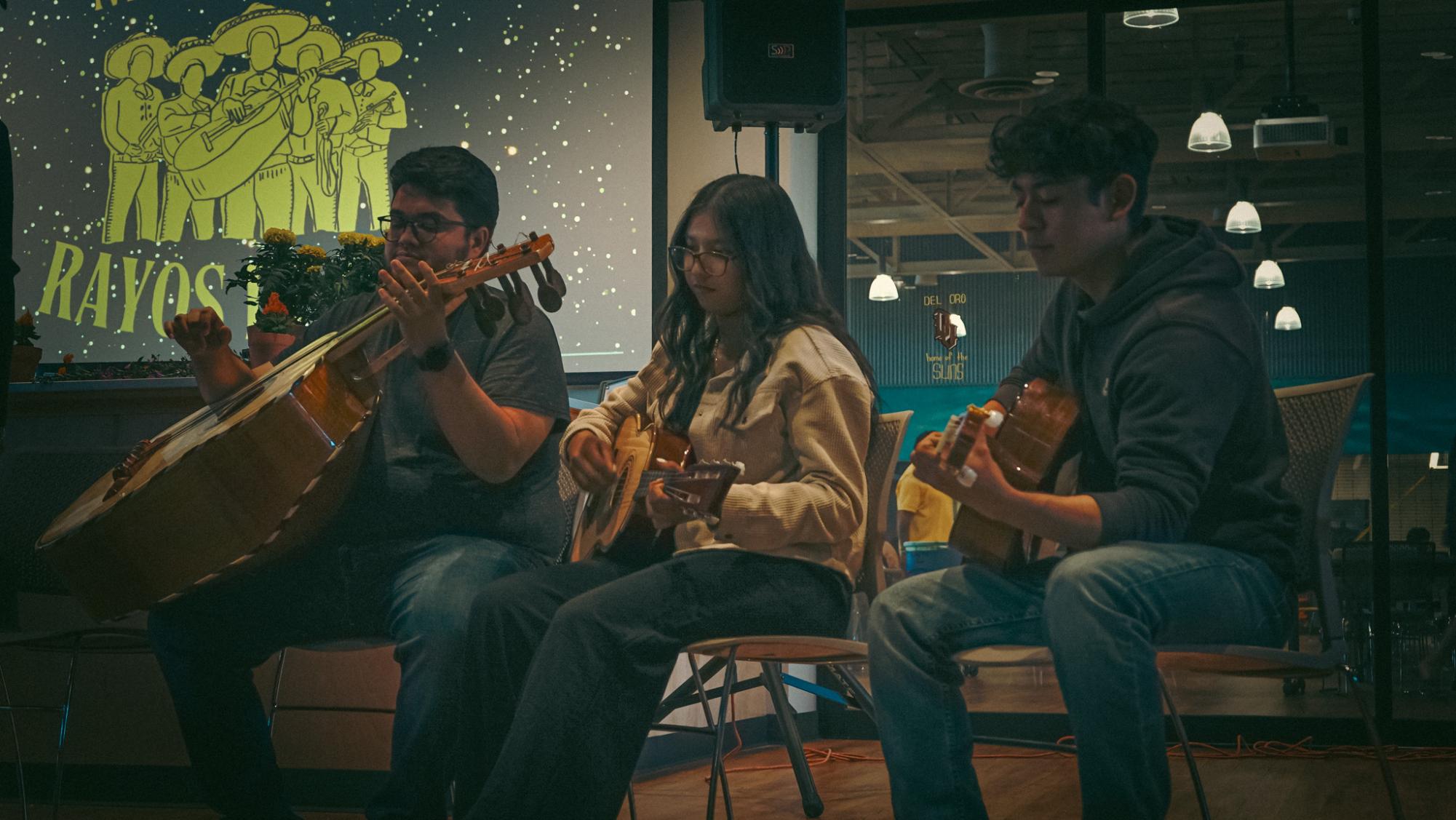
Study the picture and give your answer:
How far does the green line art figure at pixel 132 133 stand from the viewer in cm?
546

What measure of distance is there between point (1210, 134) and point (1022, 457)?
11.7 ft

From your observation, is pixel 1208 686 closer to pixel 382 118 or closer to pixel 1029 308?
pixel 1029 308

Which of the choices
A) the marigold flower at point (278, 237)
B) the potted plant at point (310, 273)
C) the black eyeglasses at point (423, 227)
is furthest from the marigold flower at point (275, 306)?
the black eyeglasses at point (423, 227)

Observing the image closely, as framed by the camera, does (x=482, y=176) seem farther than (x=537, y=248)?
Yes

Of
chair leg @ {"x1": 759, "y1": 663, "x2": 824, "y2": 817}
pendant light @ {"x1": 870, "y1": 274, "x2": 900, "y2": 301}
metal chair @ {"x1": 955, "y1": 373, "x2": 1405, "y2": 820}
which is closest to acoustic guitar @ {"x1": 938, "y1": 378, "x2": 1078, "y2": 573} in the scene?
metal chair @ {"x1": 955, "y1": 373, "x2": 1405, "y2": 820}

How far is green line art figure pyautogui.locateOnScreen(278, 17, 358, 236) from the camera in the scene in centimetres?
535

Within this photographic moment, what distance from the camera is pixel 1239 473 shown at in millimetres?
1939

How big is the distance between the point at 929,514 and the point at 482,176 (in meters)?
3.73

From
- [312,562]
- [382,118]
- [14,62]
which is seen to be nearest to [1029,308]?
[382,118]

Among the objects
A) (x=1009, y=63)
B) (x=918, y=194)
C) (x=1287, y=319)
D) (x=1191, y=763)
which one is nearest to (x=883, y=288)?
(x=918, y=194)

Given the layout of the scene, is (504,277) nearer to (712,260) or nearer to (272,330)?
(712,260)

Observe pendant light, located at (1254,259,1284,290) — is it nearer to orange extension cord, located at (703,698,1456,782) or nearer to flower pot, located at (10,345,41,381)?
orange extension cord, located at (703,698,1456,782)

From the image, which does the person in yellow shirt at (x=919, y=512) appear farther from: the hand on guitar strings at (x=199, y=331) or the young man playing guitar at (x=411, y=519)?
the hand on guitar strings at (x=199, y=331)

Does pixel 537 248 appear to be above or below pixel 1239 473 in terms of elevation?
above
